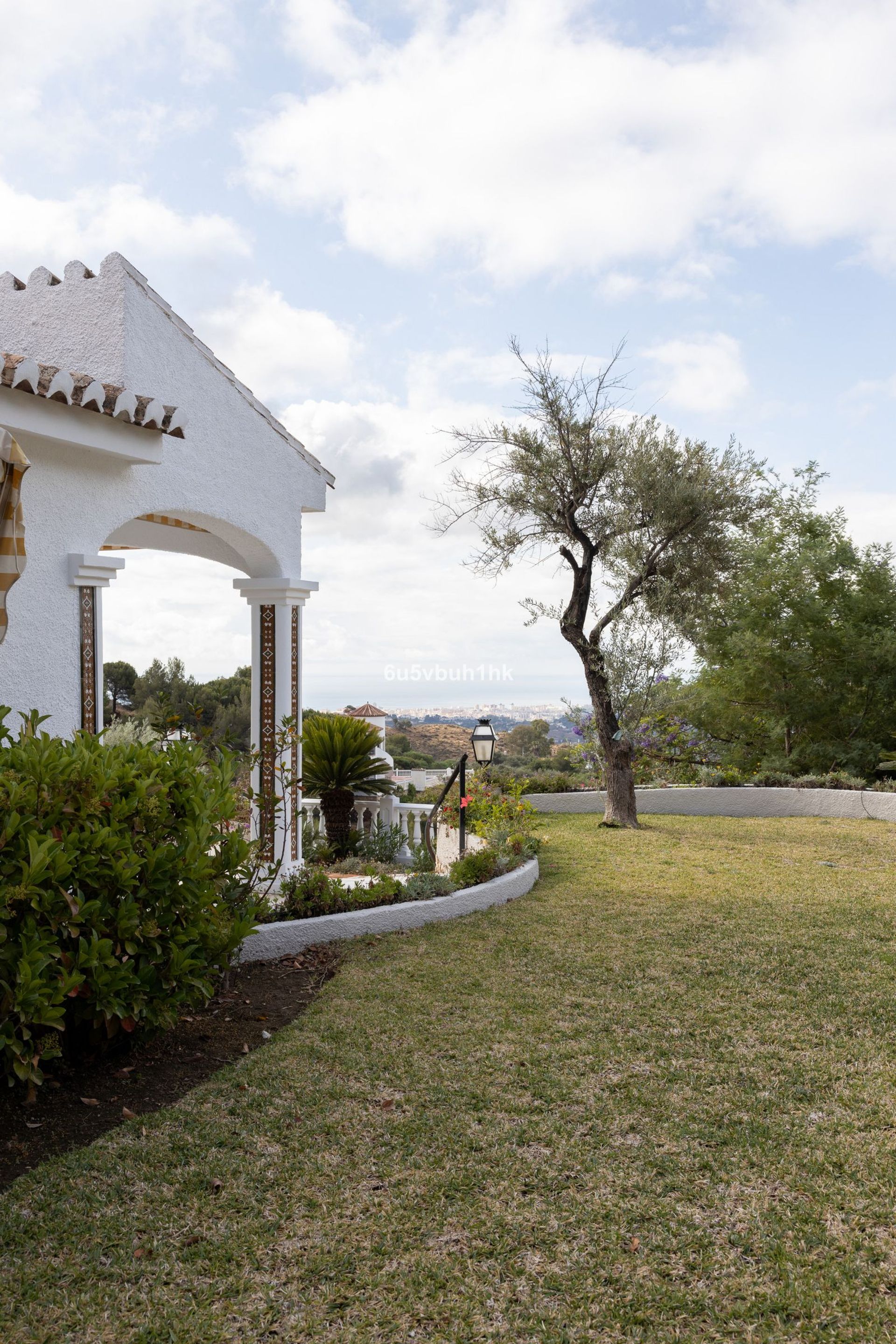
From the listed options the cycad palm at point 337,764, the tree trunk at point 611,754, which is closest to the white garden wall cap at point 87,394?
the cycad palm at point 337,764

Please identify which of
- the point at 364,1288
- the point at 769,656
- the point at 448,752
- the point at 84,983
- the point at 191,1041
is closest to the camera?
the point at 364,1288

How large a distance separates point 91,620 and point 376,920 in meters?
2.81

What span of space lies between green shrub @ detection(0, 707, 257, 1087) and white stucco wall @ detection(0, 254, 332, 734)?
1.48 m

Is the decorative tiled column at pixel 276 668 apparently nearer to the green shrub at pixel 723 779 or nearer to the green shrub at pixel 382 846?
the green shrub at pixel 382 846

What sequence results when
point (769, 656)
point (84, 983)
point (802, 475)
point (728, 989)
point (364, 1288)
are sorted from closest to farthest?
point (364, 1288), point (84, 983), point (728, 989), point (769, 656), point (802, 475)

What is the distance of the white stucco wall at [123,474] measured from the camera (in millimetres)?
5098

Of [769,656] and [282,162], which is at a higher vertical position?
[282,162]

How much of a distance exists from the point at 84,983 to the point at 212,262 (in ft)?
21.0

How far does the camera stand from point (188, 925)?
367cm

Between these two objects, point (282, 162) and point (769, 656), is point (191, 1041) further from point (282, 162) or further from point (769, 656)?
point (769, 656)

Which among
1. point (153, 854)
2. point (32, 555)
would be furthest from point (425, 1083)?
point (32, 555)

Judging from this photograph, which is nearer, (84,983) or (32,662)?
(84,983)

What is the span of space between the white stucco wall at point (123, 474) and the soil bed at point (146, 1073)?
2119mm

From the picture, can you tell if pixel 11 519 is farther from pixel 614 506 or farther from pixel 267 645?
pixel 614 506
